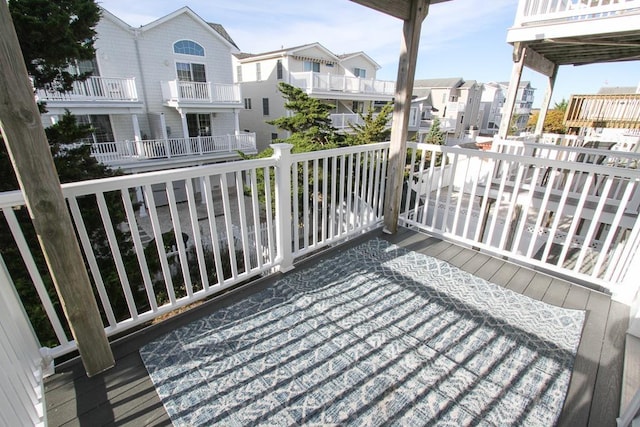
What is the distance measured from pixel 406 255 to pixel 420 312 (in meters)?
0.81

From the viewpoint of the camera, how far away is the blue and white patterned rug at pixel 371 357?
1413mm

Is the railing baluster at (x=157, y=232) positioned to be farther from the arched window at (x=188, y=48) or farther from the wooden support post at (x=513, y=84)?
the arched window at (x=188, y=48)

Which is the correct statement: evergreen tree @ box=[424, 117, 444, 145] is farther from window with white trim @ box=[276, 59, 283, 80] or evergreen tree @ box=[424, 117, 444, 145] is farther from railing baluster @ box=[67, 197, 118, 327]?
railing baluster @ box=[67, 197, 118, 327]

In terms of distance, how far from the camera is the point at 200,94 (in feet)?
34.1

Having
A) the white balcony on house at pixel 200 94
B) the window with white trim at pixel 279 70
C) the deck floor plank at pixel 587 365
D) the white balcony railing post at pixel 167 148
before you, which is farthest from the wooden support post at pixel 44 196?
the window with white trim at pixel 279 70

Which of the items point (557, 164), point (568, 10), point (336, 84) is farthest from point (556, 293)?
point (336, 84)

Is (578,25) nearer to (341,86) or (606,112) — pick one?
(606,112)

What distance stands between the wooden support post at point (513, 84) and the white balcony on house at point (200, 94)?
359 inches

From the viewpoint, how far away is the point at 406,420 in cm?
137

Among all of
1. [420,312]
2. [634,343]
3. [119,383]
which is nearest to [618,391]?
[634,343]

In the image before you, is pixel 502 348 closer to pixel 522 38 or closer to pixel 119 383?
pixel 119 383

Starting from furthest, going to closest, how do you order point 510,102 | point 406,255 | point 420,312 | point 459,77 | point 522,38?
point 459,77 < point 510,102 < point 522,38 < point 406,255 < point 420,312

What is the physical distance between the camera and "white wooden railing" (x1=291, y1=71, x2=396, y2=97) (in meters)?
12.3

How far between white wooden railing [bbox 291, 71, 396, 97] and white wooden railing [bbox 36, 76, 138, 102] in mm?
6264
